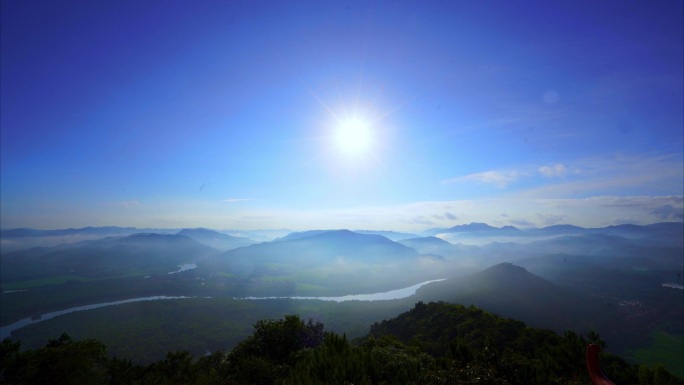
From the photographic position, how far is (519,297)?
465ft

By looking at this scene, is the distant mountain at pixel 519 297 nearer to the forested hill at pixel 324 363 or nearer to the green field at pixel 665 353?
the green field at pixel 665 353

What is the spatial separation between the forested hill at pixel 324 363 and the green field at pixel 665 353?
284 ft

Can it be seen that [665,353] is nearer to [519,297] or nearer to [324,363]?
[519,297]

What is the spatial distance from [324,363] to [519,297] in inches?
6156

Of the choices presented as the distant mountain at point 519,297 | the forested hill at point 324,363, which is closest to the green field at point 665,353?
the distant mountain at point 519,297

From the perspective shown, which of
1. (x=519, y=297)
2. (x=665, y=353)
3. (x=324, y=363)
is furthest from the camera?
(x=519, y=297)

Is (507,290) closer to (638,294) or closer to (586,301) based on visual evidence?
(586,301)

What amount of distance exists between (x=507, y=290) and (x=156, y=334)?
511 ft

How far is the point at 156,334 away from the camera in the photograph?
119188 mm

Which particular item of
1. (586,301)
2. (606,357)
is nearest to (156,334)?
(606,357)

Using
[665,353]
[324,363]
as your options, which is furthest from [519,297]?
[324,363]

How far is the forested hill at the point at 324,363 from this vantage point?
1576cm

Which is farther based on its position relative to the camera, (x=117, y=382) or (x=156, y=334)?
(x=156, y=334)

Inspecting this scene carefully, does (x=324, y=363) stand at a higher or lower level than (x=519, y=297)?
higher
